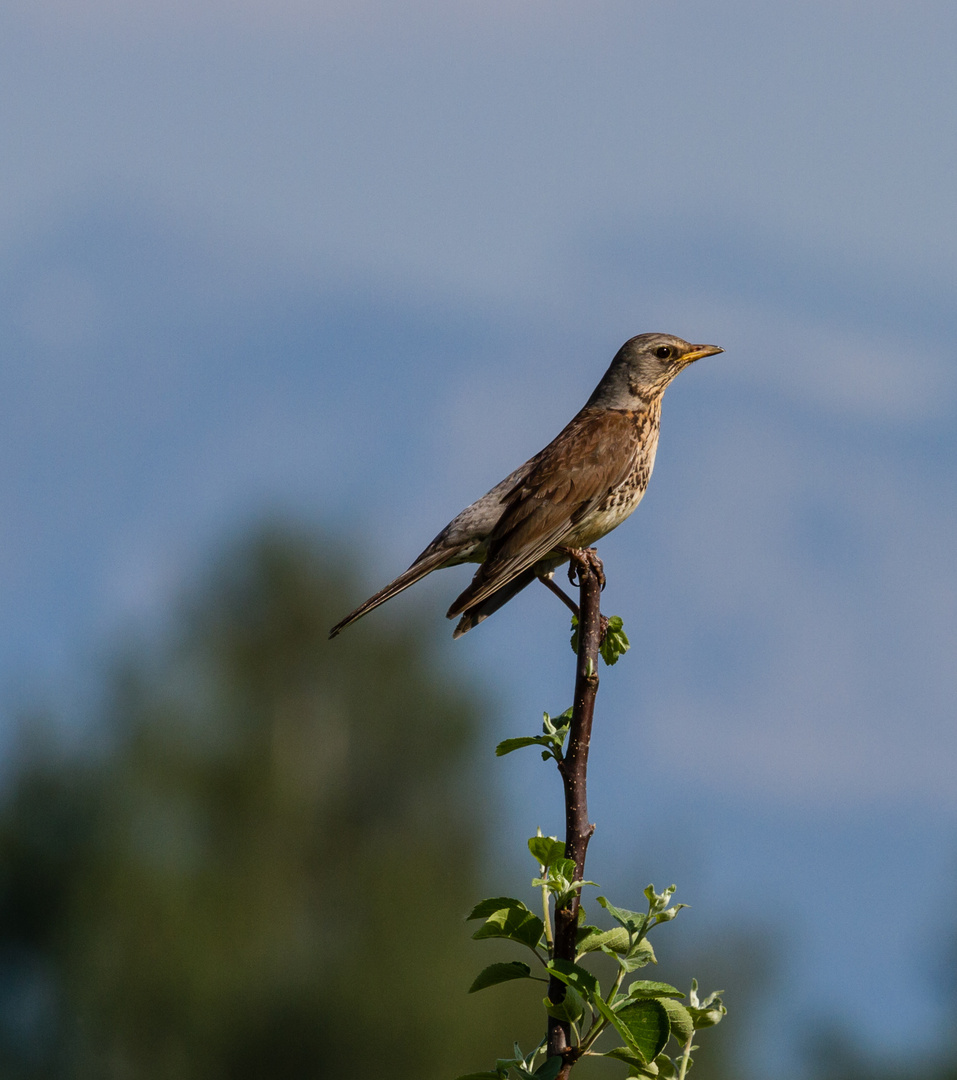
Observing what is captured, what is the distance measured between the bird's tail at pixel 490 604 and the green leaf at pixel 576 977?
100 inches

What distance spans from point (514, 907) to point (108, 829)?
83.1 ft

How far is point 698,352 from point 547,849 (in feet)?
15.0

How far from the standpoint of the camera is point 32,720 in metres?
26.8

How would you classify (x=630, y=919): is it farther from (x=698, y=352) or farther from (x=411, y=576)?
(x=698, y=352)

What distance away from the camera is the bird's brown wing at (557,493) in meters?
5.01

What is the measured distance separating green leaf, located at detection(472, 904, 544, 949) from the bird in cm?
252

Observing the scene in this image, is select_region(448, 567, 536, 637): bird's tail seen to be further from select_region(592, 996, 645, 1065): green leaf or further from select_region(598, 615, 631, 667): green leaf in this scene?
select_region(592, 996, 645, 1065): green leaf

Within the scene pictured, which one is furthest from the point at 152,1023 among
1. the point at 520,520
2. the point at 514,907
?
the point at 514,907

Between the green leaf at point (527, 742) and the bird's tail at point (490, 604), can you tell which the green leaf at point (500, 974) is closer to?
the green leaf at point (527, 742)

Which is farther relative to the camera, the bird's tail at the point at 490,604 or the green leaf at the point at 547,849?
the bird's tail at the point at 490,604

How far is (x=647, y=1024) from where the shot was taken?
6.72 ft

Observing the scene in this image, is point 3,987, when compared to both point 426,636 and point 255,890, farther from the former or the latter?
point 426,636

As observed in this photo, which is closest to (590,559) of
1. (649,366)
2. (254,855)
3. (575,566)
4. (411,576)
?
(575,566)

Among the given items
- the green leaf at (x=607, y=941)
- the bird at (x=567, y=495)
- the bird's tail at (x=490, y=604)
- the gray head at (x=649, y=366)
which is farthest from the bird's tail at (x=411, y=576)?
the green leaf at (x=607, y=941)
